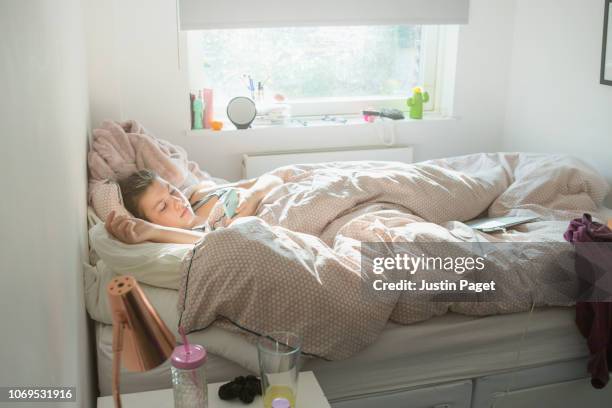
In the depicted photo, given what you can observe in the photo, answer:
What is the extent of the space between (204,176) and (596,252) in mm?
1604

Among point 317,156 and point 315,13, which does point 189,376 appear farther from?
point 315,13

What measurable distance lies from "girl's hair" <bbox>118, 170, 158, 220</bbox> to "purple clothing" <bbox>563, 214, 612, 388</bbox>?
1358 mm

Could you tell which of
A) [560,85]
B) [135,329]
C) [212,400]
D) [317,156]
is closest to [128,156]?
[317,156]

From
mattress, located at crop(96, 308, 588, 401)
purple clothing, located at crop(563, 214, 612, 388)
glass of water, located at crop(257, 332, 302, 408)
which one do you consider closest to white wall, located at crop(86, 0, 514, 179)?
mattress, located at crop(96, 308, 588, 401)

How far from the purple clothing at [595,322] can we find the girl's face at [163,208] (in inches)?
48.4

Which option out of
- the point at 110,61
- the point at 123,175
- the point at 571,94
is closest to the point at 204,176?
the point at 123,175

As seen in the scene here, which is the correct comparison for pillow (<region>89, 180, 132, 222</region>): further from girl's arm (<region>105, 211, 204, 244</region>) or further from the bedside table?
the bedside table

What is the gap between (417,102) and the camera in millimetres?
3371

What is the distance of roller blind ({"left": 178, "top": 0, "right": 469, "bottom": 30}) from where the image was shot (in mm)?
2934

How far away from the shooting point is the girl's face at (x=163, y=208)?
2068 mm

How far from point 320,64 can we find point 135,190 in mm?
1622

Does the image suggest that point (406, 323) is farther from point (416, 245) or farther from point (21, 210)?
point (21, 210)

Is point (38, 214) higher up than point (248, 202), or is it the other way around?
point (38, 214)

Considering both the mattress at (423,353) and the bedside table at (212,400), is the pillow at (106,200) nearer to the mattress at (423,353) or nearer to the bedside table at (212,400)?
the mattress at (423,353)
